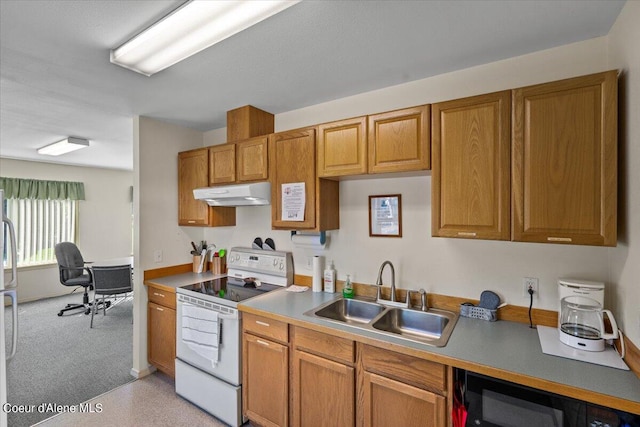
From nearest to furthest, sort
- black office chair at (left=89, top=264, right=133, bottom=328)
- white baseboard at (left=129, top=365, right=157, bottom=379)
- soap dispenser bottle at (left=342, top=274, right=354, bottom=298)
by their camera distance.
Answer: soap dispenser bottle at (left=342, top=274, right=354, bottom=298) < white baseboard at (left=129, top=365, right=157, bottom=379) < black office chair at (left=89, top=264, right=133, bottom=328)

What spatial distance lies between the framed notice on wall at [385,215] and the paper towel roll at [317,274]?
1.60 feet

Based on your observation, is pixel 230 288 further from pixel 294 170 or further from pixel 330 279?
pixel 294 170

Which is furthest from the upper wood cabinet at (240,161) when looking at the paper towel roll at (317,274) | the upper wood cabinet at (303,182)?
the paper towel roll at (317,274)

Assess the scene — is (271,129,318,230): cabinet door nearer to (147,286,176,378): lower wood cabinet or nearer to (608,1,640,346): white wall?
(147,286,176,378): lower wood cabinet

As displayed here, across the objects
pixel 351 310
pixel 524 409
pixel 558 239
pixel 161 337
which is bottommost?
pixel 161 337

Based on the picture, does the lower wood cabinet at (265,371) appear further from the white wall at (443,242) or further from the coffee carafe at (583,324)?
the coffee carafe at (583,324)

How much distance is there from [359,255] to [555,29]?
174 cm

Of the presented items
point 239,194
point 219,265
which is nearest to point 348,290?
point 239,194

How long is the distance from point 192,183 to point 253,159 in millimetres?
902

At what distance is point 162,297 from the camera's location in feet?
8.81

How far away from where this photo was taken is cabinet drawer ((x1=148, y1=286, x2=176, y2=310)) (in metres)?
2.59

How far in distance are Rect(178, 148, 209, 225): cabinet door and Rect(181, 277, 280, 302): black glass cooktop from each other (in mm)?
620

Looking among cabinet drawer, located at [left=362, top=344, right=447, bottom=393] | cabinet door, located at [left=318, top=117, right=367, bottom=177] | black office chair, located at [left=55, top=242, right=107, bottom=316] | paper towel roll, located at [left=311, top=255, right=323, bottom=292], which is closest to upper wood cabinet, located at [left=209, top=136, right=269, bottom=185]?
cabinet door, located at [left=318, top=117, right=367, bottom=177]

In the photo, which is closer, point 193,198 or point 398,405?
point 398,405
